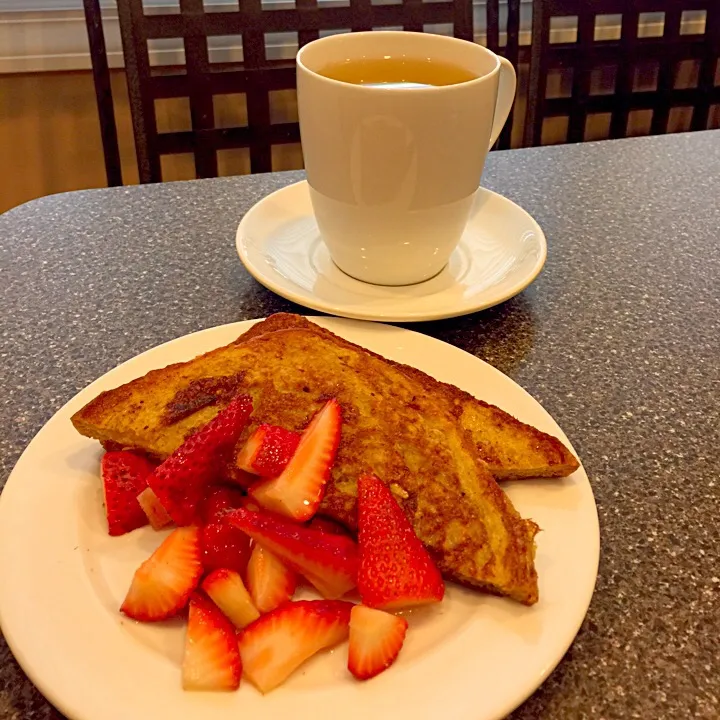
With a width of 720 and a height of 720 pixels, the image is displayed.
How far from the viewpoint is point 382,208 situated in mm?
928

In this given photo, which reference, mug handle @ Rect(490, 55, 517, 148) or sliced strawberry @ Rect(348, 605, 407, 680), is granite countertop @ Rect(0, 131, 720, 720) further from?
mug handle @ Rect(490, 55, 517, 148)

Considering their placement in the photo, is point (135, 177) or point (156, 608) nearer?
point (156, 608)

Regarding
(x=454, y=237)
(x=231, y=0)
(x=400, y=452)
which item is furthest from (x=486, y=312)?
(x=231, y=0)

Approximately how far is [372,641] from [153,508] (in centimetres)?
24

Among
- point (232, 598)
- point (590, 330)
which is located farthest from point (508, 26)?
point (232, 598)

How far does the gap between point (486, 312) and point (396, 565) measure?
0.51m

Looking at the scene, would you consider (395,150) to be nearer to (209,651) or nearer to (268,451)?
(268,451)

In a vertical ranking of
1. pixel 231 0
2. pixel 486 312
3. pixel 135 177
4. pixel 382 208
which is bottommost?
pixel 135 177

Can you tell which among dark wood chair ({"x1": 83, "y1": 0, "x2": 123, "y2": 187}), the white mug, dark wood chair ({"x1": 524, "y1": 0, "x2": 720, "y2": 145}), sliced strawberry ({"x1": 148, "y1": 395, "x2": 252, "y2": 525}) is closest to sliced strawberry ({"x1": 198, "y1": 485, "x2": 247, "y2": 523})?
sliced strawberry ({"x1": 148, "y1": 395, "x2": 252, "y2": 525})

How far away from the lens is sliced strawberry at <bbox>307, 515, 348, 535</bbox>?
654 millimetres

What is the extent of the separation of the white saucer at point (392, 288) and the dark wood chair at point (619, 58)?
2.42 ft

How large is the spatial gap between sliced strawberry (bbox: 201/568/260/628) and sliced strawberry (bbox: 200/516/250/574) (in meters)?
0.03

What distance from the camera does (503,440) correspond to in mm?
727

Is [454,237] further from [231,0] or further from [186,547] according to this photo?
[231,0]
